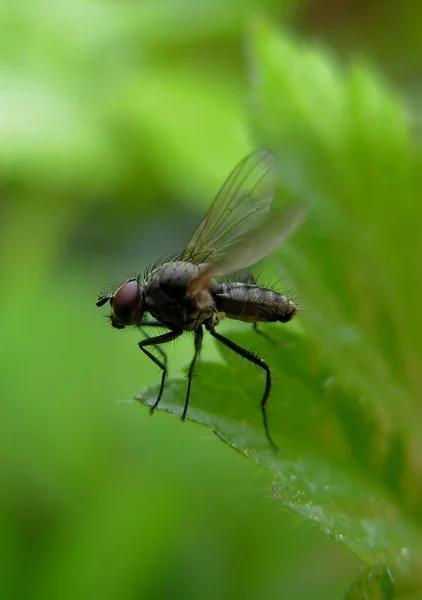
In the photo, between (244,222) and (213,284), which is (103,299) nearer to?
(213,284)

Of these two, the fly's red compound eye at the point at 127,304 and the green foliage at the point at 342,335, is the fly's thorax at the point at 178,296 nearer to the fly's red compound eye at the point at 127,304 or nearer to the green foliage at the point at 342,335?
the fly's red compound eye at the point at 127,304

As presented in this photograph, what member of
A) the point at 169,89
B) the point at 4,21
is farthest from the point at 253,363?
the point at 4,21

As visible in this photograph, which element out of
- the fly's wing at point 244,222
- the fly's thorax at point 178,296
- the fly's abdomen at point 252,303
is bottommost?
the fly's thorax at point 178,296

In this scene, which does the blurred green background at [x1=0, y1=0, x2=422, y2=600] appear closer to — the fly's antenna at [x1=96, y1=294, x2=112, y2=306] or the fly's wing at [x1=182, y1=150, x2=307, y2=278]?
the fly's wing at [x1=182, y1=150, x2=307, y2=278]

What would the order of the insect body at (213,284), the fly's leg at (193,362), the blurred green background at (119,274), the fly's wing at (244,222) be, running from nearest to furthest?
the fly's leg at (193,362)
the fly's wing at (244,222)
the insect body at (213,284)
the blurred green background at (119,274)

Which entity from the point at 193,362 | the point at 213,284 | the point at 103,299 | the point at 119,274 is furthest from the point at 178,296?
the point at 119,274

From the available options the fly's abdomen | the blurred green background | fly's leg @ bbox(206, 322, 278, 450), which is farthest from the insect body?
fly's leg @ bbox(206, 322, 278, 450)

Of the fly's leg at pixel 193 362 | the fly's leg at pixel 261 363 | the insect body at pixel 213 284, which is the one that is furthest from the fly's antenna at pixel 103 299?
the fly's leg at pixel 261 363

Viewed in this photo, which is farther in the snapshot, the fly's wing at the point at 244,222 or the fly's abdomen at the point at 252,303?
the fly's abdomen at the point at 252,303
